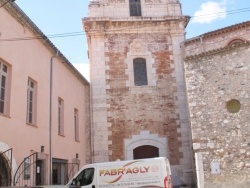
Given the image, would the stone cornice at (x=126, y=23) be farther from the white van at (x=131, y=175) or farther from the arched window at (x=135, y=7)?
the white van at (x=131, y=175)

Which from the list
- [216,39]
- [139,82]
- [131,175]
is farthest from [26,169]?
[216,39]

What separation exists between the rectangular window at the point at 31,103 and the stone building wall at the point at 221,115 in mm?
5645

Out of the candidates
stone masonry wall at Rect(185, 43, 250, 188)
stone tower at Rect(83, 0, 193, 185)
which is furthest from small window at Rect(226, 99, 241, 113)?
stone tower at Rect(83, 0, 193, 185)

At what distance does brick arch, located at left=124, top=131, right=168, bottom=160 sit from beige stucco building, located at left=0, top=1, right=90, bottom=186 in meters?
2.28

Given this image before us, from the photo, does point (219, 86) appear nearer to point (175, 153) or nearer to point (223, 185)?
point (223, 185)

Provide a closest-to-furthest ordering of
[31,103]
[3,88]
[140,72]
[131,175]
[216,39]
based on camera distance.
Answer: [3,88]
[131,175]
[31,103]
[140,72]
[216,39]

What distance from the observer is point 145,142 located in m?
16.9

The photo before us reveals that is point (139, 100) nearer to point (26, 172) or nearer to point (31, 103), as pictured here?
point (31, 103)

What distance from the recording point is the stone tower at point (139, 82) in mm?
16828

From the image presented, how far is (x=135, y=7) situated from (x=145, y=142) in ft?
25.1

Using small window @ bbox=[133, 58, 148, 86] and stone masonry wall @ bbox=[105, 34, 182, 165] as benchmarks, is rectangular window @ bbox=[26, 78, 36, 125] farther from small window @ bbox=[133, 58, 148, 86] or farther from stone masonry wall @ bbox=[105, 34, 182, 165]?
small window @ bbox=[133, 58, 148, 86]

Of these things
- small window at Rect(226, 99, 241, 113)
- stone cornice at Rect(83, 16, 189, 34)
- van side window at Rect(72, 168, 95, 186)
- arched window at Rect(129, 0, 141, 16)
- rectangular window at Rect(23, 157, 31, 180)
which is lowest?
van side window at Rect(72, 168, 95, 186)

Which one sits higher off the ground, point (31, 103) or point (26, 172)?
point (31, 103)

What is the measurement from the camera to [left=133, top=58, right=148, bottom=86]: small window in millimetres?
17828
